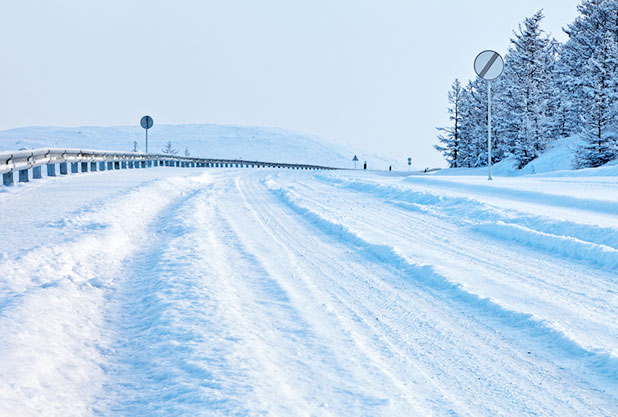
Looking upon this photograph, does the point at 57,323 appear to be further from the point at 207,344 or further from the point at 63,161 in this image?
the point at 63,161

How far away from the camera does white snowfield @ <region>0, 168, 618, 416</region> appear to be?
318cm

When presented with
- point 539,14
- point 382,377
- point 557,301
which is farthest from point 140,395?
point 539,14

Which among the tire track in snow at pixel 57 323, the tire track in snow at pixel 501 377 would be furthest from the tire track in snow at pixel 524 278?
the tire track in snow at pixel 57 323

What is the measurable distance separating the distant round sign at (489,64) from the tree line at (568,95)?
1385 centimetres

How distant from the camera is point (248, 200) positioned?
13898 mm

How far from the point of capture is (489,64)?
58.7ft

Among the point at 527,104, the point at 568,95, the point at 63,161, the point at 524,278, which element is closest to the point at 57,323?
the point at 524,278

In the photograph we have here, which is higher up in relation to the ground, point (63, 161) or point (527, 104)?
point (527, 104)

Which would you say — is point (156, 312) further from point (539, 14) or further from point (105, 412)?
point (539, 14)

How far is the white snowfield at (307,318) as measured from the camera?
125 inches

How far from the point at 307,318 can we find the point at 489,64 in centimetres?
1551

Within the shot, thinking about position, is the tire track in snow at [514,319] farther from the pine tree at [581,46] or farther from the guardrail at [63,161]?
the pine tree at [581,46]

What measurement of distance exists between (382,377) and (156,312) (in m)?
2.06

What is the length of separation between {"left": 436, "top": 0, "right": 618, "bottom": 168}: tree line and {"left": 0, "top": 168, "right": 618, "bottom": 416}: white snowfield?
23.0 m
